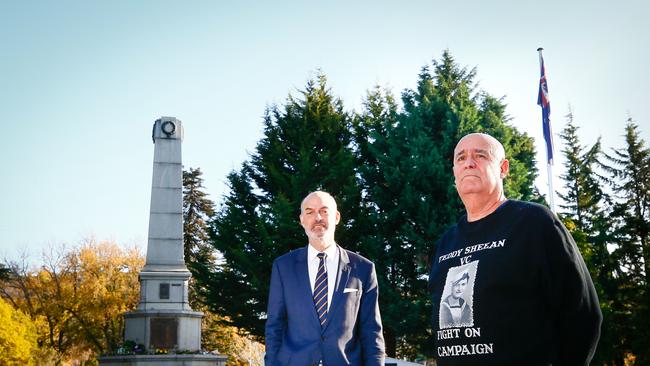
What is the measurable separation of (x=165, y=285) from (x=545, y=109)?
1170cm

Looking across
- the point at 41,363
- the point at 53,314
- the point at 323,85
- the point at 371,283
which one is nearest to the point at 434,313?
the point at 371,283

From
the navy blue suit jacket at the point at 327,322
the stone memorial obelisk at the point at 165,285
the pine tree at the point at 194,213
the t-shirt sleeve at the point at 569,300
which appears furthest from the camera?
the pine tree at the point at 194,213

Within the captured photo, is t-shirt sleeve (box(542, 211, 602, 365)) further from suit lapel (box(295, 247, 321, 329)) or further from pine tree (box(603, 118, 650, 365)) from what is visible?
pine tree (box(603, 118, 650, 365))

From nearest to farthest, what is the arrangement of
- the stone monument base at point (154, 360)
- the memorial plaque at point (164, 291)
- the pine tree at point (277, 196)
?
the stone monument base at point (154, 360), the memorial plaque at point (164, 291), the pine tree at point (277, 196)

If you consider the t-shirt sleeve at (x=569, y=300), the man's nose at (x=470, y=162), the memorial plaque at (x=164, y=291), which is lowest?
the t-shirt sleeve at (x=569, y=300)

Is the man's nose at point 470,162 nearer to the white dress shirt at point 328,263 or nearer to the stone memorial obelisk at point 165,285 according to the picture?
the white dress shirt at point 328,263

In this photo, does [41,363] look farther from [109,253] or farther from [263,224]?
[263,224]

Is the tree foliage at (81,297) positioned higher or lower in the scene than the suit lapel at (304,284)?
higher

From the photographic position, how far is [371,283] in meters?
4.92

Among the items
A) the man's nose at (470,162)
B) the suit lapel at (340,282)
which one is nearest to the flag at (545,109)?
the suit lapel at (340,282)

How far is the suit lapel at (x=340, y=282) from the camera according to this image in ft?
15.1

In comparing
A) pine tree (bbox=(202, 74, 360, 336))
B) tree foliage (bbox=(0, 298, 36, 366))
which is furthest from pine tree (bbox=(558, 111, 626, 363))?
tree foliage (bbox=(0, 298, 36, 366))

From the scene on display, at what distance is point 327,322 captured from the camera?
4535mm

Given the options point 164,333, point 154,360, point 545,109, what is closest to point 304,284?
point 545,109
